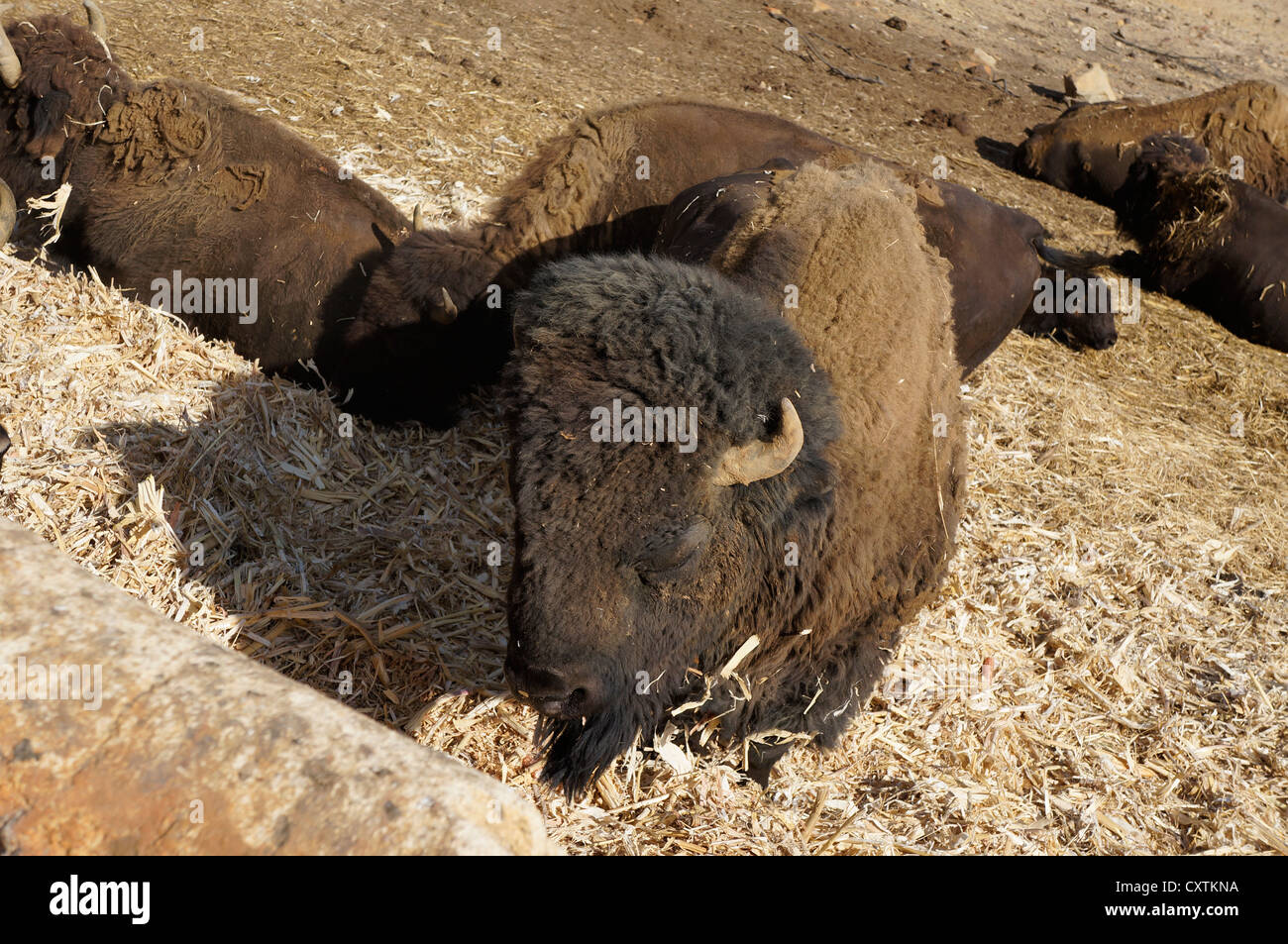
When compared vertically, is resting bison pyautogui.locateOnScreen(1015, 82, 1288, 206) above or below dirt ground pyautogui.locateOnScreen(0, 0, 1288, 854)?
above

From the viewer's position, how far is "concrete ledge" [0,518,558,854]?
6.02 ft

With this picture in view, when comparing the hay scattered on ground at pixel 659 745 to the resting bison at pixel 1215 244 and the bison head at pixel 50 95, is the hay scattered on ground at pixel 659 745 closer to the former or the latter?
the bison head at pixel 50 95

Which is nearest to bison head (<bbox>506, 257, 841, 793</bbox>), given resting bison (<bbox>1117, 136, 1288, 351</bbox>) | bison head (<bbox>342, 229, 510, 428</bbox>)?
bison head (<bbox>342, 229, 510, 428</bbox>)

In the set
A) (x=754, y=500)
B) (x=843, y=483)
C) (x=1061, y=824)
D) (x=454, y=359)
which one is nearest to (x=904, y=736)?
(x=1061, y=824)

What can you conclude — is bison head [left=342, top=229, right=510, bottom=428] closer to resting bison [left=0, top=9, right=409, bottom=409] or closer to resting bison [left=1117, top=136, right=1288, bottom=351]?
resting bison [left=0, top=9, right=409, bottom=409]

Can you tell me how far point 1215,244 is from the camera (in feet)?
28.5

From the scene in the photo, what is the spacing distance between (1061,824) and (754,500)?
200cm

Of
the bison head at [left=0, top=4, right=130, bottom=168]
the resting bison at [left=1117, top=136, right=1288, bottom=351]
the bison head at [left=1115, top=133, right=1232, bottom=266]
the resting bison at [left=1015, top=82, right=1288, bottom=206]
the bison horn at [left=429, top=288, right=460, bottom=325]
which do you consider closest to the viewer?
the bison horn at [left=429, top=288, right=460, bottom=325]

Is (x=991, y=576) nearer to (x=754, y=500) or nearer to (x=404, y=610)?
(x=754, y=500)

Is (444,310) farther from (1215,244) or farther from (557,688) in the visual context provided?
(1215,244)

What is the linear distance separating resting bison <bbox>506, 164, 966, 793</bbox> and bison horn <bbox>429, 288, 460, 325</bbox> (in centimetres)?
181

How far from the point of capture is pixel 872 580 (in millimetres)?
3734

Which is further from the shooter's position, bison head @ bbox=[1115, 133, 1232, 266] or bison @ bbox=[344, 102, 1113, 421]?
bison head @ bbox=[1115, 133, 1232, 266]

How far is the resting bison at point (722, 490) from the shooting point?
288cm
